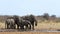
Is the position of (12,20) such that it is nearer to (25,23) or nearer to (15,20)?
(15,20)

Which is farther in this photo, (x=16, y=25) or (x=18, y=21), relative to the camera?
(x=16, y=25)

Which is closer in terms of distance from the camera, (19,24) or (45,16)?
(19,24)

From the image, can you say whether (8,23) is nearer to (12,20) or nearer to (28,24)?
(12,20)

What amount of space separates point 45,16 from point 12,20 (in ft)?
160

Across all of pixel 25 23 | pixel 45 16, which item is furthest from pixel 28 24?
pixel 45 16

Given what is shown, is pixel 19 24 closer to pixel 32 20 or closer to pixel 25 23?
pixel 25 23

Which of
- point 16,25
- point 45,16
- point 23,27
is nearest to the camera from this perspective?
point 23,27

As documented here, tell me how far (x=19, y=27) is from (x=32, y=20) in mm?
3155

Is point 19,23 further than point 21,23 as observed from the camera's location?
Yes

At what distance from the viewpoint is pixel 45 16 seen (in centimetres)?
7538

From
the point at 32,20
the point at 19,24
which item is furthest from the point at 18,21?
the point at 32,20

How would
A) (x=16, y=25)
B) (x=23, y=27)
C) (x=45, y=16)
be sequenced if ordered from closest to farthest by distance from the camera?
1. (x=23, y=27)
2. (x=16, y=25)
3. (x=45, y=16)

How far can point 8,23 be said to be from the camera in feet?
88.8

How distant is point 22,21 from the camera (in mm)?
25953
